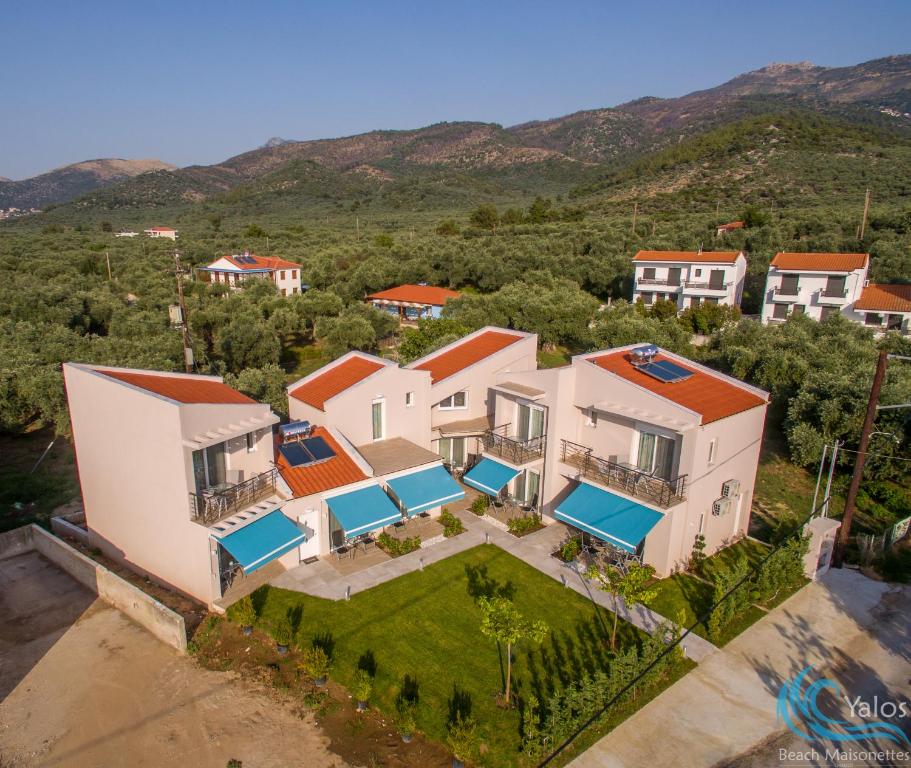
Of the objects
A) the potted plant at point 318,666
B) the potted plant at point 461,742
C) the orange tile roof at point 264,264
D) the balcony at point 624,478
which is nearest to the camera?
the potted plant at point 461,742

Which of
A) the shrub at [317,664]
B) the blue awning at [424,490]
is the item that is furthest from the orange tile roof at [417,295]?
the shrub at [317,664]

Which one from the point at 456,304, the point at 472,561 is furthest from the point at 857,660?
the point at 456,304

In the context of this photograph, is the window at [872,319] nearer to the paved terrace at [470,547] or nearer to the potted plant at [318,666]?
the paved terrace at [470,547]

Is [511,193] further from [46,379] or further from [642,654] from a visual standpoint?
[642,654]

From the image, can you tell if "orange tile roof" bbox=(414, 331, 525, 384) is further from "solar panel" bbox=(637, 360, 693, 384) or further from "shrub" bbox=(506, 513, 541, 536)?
"solar panel" bbox=(637, 360, 693, 384)

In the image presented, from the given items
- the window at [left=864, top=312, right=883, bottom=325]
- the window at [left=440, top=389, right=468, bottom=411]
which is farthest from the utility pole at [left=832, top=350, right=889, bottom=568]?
the window at [left=864, top=312, right=883, bottom=325]
